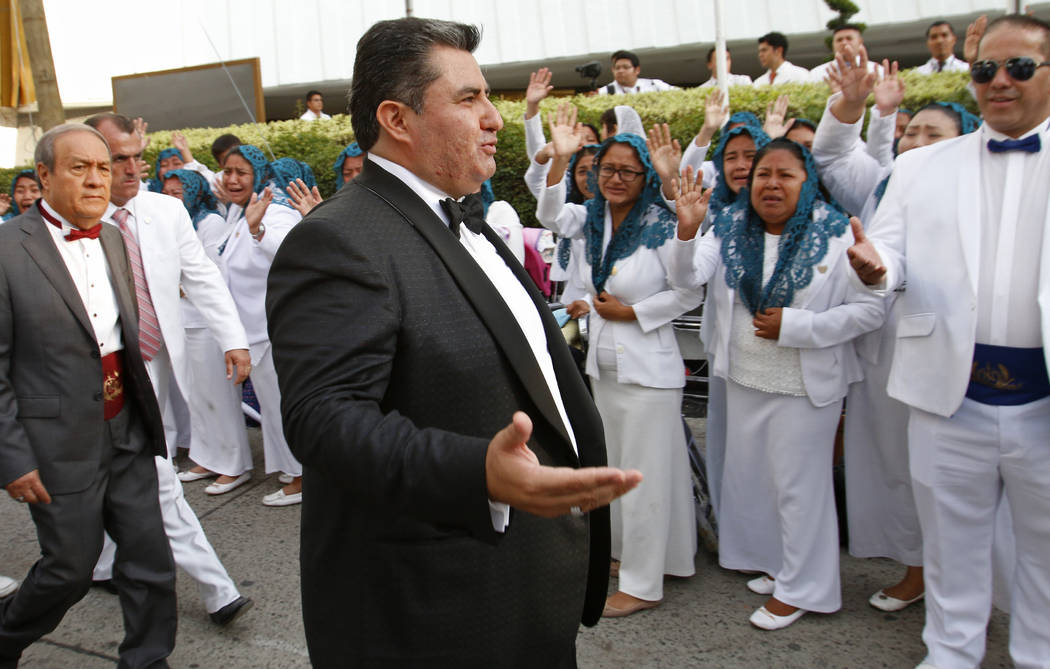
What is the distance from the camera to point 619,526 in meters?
3.99

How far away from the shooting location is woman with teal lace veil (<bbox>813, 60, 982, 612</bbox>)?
3.70 meters

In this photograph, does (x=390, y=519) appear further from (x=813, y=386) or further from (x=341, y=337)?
(x=813, y=386)

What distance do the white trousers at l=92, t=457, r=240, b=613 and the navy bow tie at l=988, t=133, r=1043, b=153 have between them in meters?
3.27

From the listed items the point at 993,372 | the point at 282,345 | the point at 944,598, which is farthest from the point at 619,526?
the point at 282,345

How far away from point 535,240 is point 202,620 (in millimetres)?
3904

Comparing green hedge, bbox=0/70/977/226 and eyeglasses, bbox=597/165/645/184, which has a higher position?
green hedge, bbox=0/70/977/226

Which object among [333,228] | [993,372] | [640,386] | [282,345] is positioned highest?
[333,228]

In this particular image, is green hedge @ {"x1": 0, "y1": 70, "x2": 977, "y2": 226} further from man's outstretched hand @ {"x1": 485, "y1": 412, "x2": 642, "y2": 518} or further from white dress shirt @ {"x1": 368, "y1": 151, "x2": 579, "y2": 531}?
man's outstretched hand @ {"x1": 485, "y1": 412, "x2": 642, "y2": 518}

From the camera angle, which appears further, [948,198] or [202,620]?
[202,620]

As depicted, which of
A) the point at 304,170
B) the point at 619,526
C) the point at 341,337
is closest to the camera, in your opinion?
the point at 341,337

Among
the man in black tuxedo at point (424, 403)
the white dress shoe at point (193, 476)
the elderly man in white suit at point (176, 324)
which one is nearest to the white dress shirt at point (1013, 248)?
the man in black tuxedo at point (424, 403)

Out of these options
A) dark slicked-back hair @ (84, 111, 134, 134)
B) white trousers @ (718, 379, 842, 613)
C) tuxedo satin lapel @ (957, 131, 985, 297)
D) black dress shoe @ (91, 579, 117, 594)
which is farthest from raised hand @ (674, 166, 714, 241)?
black dress shoe @ (91, 579, 117, 594)

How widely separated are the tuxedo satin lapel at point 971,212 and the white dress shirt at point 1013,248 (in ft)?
0.14

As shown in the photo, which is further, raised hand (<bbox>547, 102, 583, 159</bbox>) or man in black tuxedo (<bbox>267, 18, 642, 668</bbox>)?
raised hand (<bbox>547, 102, 583, 159</bbox>)
